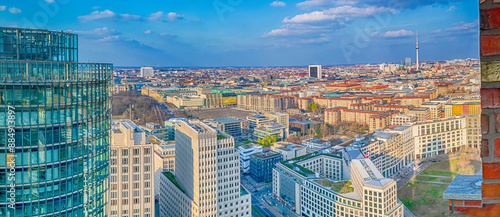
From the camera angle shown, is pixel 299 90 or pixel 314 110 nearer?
pixel 314 110

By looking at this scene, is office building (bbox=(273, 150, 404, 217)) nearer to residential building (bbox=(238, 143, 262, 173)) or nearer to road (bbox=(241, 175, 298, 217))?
road (bbox=(241, 175, 298, 217))

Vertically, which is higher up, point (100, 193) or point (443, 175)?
point (100, 193)

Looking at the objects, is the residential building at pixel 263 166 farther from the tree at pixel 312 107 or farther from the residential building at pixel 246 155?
the tree at pixel 312 107

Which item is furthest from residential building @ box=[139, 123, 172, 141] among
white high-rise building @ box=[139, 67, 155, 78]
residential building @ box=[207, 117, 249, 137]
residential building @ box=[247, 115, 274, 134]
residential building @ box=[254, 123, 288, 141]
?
white high-rise building @ box=[139, 67, 155, 78]

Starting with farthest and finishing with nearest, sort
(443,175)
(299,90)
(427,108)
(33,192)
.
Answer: (299,90)
(427,108)
(443,175)
(33,192)

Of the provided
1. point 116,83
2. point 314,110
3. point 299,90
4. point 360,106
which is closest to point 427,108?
point 360,106

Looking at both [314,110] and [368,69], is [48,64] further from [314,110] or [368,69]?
[368,69]

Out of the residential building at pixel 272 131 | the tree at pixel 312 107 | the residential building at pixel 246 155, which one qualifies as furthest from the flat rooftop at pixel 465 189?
the tree at pixel 312 107

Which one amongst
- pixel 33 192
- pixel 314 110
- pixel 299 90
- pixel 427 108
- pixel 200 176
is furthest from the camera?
pixel 299 90
